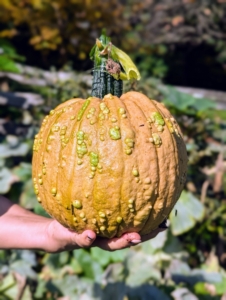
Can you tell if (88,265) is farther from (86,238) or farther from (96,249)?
(86,238)

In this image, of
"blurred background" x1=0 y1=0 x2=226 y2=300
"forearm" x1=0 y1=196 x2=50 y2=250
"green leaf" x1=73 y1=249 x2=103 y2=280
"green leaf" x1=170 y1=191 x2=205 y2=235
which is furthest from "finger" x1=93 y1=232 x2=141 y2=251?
"green leaf" x1=170 y1=191 x2=205 y2=235

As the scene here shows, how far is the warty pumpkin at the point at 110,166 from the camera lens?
150cm

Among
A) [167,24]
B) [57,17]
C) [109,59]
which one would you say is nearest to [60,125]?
[109,59]

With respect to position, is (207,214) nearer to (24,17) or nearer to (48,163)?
(48,163)

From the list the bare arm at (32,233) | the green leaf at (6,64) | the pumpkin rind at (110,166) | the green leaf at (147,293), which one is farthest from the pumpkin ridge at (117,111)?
the green leaf at (6,64)

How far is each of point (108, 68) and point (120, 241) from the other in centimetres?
58

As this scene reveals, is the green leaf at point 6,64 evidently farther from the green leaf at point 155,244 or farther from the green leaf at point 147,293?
the green leaf at point 147,293

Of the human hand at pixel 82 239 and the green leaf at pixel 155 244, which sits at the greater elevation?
the human hand at pixel 82 239

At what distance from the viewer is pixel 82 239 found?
157 centimetres

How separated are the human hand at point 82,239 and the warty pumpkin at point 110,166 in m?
0.03

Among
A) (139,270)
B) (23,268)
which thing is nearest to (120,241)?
(139,270)

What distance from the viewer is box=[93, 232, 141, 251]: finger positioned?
1571mm

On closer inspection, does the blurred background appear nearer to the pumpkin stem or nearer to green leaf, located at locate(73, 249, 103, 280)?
green leaf, located at locate(73, 249, 103, 280)

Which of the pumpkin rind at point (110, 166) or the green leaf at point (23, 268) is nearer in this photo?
the pumpkin rind at point (110, 166)
